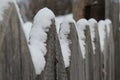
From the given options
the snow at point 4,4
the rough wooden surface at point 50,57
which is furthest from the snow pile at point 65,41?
the snow at point 4,4

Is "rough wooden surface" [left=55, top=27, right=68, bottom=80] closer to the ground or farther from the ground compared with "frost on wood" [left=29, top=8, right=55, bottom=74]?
closer to the ground

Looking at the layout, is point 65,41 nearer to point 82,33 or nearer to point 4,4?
point 82,33

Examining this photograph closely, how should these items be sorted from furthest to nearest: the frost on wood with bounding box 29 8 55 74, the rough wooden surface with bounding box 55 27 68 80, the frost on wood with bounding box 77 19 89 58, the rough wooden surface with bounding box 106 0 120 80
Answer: the rough wooden surface with bounding box 106 0 120 80, the frost on wood with bounding box 77 19 89 58, the rough wooden surface with bounding box 55 27 68 80, the frost on wood with bounding box 29 8 55 74

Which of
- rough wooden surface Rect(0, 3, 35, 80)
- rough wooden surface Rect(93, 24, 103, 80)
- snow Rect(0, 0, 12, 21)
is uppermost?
snow Rect(0, 0, 12, 21)

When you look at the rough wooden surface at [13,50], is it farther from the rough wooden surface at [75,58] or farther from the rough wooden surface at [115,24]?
Result: the rough wooden surface at [115,24]

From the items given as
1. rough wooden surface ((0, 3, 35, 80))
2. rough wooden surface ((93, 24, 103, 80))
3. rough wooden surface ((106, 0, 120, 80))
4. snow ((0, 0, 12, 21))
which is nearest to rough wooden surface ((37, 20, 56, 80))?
rough wooden surface ((0, 3, 35, 80))

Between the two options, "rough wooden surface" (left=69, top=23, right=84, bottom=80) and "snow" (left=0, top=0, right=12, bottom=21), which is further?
"rough wooden surface" (left=69, top=23, right=84, bottom=80)

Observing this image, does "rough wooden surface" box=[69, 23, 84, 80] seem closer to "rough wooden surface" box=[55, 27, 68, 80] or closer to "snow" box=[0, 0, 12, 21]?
"rough wooden surface" box=[55, 27, 68, 80]

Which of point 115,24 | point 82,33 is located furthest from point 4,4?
point 115,24

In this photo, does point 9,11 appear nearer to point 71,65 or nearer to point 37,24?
point 37,24

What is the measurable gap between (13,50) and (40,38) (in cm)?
22

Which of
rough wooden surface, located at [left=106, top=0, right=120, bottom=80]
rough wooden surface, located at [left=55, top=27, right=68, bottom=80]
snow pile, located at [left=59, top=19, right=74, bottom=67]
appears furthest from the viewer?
rough wooden surface, located at [left=106, top=0, right=120, bottom=80]

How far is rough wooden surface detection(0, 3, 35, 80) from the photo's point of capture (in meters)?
0.93

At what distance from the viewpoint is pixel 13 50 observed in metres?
0.96
